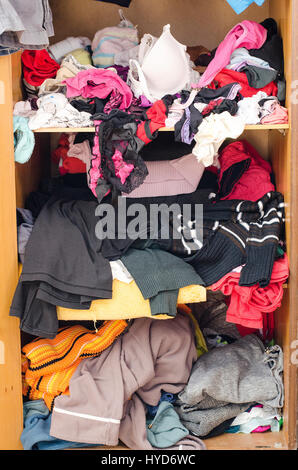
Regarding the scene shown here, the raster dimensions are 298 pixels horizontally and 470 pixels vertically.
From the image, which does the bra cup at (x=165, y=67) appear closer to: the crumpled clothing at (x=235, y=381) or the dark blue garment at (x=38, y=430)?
the crumpled clothing at (x=235, y=381)

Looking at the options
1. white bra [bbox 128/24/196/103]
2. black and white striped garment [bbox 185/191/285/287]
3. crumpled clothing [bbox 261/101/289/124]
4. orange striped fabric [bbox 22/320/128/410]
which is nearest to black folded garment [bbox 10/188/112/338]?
orange striped fabric [bbox 22/320/128/410]

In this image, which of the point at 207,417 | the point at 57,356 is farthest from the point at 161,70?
the point at 207,417

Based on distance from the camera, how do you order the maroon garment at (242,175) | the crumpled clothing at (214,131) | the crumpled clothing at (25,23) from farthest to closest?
the maroon garment at (242,175), the crumpled clothing at (214,131), the crumpled clothing at (25,23)

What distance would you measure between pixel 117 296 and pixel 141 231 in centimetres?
26

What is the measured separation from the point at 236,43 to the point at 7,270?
1.13 meters

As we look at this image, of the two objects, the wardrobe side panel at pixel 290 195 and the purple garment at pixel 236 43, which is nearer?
the wardrobe side panel at pixel 290 195

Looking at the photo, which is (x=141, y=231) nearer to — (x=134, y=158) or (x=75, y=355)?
(x=134, y=158)

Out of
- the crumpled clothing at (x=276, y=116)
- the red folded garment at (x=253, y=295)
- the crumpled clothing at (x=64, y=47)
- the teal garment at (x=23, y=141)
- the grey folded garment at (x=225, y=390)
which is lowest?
the grey folded garment at (x=225, y=390)

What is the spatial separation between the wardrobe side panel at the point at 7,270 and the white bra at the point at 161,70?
1.45ft

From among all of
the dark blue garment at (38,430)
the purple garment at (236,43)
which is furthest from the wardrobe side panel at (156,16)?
the dark blue garment at (38,430)

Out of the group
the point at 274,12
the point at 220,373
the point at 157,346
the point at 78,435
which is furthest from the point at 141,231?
the point at 274,12

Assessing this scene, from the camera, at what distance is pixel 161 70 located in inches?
76.7

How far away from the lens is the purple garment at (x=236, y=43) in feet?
6.42

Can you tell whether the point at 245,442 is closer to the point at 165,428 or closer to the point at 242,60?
the point at 165,428
